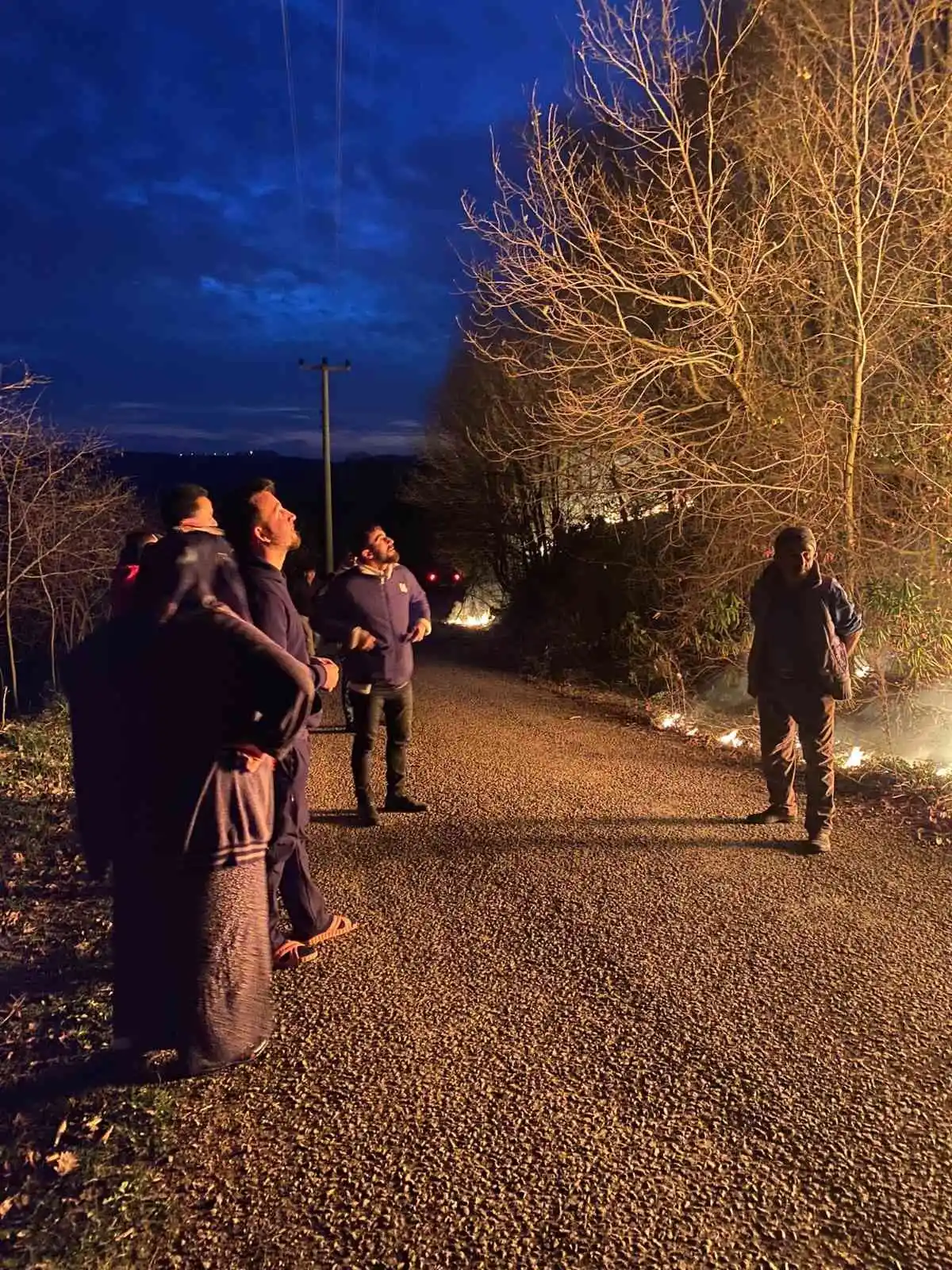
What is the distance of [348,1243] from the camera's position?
245 cm

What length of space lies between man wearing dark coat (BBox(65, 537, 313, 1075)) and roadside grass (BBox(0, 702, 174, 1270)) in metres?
0.26

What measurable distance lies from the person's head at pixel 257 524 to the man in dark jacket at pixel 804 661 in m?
3.16

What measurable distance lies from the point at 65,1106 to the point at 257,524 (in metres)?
2.25

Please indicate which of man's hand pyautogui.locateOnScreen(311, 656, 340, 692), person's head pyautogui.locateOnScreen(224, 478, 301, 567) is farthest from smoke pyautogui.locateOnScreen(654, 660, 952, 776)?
person's head pyautogui.locateOnScreen(224, 478, 301, 567)

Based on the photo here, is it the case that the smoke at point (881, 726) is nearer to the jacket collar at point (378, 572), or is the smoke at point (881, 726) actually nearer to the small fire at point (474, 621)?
the jacket collar at point (378, 572)

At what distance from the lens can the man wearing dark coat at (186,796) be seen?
2.87m

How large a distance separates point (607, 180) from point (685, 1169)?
11.1 metres

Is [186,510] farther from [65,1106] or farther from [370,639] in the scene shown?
[370,639]

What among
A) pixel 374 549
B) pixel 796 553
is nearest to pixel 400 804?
pixel 374 549

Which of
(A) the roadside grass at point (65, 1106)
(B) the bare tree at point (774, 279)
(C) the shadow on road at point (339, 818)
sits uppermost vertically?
(B) the bare tree at point (774, 279)

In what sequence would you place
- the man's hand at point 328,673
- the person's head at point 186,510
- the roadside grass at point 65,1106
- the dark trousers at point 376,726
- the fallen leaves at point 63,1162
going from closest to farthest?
1. the roadside grass at point 65,1106
2. the fallen leaves at point 63,1162
3. the person's head at point 186,510
4. the man's hand at point 328,673
5. the dark trousers at point 376,726

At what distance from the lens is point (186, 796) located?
294 cm

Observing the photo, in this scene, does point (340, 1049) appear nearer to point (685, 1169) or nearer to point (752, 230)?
point (685, 1169)

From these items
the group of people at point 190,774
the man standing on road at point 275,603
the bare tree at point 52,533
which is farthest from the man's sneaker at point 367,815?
the bare tree at point 52,533
